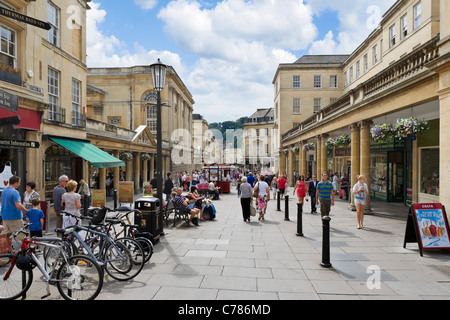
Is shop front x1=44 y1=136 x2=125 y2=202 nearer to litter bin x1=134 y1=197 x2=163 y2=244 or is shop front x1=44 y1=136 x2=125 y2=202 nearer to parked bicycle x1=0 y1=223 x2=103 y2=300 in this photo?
litter bin x1=134 y1=197 x2=163 y2=244

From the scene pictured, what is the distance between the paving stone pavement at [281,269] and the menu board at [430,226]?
11.0 inches

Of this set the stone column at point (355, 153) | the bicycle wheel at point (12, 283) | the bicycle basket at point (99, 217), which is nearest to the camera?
the bicycle wheel at point (12, 283)

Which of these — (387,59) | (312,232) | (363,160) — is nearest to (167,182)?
(312,232)

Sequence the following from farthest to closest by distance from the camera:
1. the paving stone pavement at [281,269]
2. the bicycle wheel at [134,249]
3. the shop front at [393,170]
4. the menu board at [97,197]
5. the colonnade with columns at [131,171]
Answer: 1. the colonnade with columns at [131,171]
2. the shop front at [393,170]
3. the menu board at [97,197]
4. the bicycle wheel at [134,249]
5. the paving stone pavement at [281,269]

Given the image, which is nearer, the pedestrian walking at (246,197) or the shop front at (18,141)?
the shop front at (18,141)

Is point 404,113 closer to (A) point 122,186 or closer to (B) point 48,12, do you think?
(A) point 122,186

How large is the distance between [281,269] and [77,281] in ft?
12.5

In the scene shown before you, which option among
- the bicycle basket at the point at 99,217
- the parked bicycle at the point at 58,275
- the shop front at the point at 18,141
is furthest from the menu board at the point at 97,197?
the parked bicycle at the point at 58,275

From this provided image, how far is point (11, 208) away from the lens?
668 cm

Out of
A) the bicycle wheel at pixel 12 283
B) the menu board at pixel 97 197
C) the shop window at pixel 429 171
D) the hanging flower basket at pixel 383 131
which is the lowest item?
the bicycle wheel at pixel 12 283

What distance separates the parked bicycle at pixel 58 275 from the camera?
4691mm

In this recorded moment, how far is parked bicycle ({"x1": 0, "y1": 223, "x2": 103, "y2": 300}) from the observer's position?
15.4ft

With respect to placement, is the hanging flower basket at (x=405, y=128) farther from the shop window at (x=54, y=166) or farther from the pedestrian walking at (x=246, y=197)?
the shop window at (x=54, y=166)
